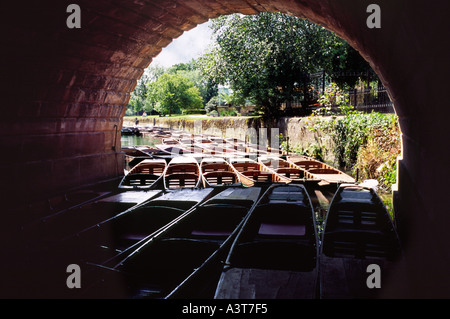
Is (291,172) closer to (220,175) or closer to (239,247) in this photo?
(220,175)

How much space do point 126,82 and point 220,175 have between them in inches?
134

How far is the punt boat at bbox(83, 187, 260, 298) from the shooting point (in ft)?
10.1

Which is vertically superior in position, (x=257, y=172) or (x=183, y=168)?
(x=183, y=168)

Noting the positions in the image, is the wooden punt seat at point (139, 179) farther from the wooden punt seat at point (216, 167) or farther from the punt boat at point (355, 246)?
the punt boat at point (355, 246)

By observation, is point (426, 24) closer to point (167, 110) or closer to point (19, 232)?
point (19, 232)

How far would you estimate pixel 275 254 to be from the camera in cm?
369

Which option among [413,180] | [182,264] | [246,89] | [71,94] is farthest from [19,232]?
[246,89]

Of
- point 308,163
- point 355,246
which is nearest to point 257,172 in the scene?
point 308,163

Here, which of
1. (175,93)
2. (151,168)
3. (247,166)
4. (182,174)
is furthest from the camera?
(175,93)

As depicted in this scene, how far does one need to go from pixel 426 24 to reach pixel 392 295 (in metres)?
2.22

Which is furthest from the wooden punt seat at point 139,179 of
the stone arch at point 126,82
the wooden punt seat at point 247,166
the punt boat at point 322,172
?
the punt boat at point 322,172

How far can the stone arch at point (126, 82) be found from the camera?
223 cm

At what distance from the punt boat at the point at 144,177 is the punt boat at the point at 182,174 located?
31 cm

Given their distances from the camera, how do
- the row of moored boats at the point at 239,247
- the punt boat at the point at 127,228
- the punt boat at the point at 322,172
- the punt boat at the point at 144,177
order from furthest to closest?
the punt boat at the point at 322,172, the punt boat at the point at 144,177, the punt boat at the point at 127,228, the row of moored boats at the point at 239,247
